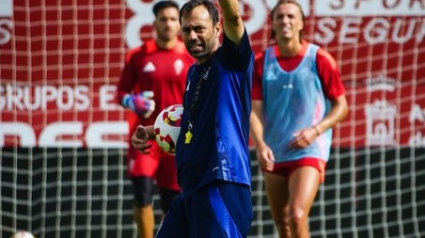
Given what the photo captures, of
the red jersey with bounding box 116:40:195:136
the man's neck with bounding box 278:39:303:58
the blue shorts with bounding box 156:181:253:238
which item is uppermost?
the man's neck with bounding box 278:39:303:58

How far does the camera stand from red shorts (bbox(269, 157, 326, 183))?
7680 millimetres

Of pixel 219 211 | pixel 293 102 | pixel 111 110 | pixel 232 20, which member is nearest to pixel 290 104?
pixel 293 102

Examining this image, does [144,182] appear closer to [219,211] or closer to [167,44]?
[167,44]

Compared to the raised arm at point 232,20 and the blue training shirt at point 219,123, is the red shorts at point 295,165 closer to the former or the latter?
the blue training shirt at point 219,123

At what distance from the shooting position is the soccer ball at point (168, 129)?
552 centimetres

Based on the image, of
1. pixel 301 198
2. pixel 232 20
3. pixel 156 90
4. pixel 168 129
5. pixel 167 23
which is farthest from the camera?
pixel 156 90

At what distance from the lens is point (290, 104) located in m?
7.90

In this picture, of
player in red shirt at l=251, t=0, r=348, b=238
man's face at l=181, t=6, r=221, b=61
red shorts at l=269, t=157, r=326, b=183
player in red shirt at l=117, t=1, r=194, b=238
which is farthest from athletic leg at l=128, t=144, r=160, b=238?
man's face at l=181, t=6, r=221, b=61

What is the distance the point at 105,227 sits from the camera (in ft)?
32.0

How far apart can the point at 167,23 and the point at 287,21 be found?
3.66ft

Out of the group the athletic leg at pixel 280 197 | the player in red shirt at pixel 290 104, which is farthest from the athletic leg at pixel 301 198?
the athletic leg at pixel 280 197

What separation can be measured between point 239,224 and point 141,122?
11.3 feet

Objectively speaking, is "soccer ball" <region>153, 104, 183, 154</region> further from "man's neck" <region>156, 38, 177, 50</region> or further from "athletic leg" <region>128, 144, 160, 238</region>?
"man's neck" <region>156, 38, 177, 50</region>

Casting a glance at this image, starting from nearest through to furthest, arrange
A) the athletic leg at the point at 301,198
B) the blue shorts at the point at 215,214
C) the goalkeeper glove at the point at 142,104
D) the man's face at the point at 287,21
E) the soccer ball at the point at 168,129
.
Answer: the blue shorts at the point at 215,214, the soccer ball at the point at 168,129, the athletic leg at the point at 301,198, the man's face at the point at 287,21, the goalkeeper glove at the point at 142,104
